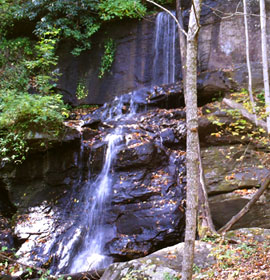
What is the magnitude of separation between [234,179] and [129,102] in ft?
18.3

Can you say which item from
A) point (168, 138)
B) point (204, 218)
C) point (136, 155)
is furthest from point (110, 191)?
point (204, 218)

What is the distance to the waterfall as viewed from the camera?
12.7 m

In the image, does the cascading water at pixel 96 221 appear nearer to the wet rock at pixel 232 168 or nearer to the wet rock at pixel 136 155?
the wet rock at pixel 136 155

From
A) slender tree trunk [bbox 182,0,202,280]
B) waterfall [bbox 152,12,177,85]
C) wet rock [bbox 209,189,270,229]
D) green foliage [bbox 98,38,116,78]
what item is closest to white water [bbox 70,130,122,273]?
wet rock [bbox 209,189,270,229]

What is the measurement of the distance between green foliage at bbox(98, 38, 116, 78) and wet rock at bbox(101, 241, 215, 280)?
33.4ft

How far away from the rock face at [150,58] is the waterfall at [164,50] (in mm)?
47

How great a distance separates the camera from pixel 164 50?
13008 mm

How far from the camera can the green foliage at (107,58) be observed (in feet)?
45.1

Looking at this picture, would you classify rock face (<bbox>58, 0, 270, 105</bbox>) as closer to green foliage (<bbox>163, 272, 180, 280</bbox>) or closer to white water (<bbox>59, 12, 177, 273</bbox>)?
white water (<bbox>59, 12, 177, 273</bbox>)

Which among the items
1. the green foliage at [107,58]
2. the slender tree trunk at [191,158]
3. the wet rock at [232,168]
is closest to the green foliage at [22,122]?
the wet rock at [232,168]

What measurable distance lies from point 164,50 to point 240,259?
10.3m

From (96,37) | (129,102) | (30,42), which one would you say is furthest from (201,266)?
(30,42)

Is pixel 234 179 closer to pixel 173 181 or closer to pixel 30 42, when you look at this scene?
pixel 173 181

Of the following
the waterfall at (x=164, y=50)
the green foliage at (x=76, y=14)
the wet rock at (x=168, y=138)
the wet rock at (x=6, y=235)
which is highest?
the green foliage at (x=76, y=14)
